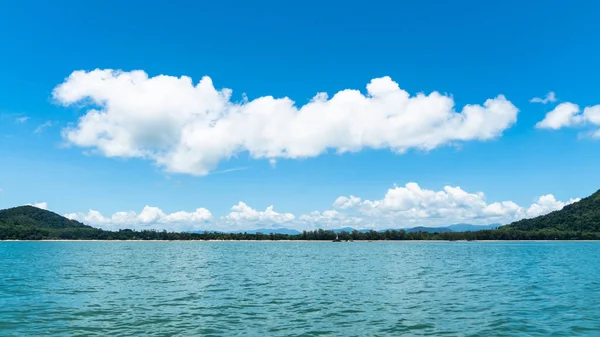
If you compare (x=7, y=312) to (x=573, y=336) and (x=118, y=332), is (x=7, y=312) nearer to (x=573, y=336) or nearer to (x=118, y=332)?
(x=118, y=332)

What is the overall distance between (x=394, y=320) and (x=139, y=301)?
83.8ft

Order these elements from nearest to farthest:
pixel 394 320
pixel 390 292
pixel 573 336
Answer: pixel 573 336 → pixel 394 320 → pixel 390 292

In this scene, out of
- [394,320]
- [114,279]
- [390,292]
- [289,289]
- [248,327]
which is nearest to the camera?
[248,327]

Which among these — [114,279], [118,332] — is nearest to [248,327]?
[118,332]

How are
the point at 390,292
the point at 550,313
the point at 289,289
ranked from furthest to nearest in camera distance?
the point at 289,289, the point at 390,292, the point at 550,313

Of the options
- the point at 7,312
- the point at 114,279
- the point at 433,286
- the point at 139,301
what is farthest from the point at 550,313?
the point at 114,279

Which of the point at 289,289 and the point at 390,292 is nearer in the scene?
the point at 390,292

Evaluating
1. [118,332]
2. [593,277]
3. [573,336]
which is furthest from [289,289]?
[593,277]

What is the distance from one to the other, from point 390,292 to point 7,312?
126 feet

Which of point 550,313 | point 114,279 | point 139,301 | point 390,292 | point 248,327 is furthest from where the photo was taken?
point 114,279

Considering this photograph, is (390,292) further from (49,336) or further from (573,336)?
(49,336)

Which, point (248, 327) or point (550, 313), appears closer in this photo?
point (248, 327)

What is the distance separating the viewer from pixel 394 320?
34.5 m

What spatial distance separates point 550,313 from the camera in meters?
37.8
